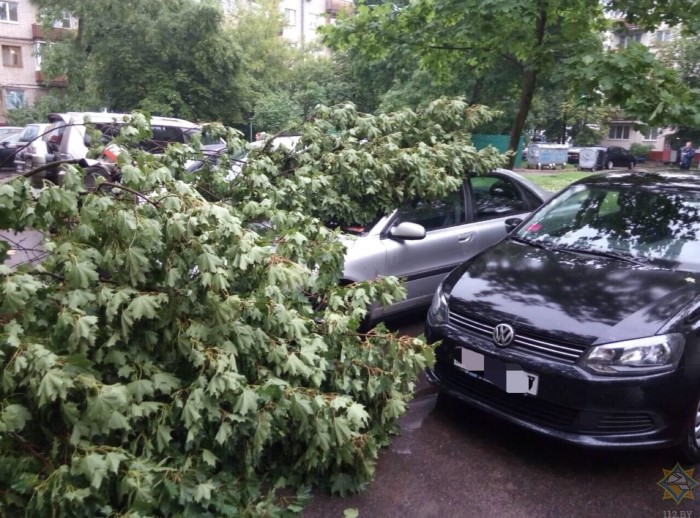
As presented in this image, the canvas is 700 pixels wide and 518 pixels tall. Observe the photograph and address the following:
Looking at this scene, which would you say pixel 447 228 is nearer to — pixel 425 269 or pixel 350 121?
pixel 425 269

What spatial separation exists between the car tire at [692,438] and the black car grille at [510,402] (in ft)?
2.17

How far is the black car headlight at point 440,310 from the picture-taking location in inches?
161

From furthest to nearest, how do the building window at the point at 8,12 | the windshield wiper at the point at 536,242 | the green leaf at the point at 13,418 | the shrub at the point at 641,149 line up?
the shrub at the point at 641,149 < the building window at the point at 8,12 < the windshield wiper at the point at 536,242 < the green leaf at the point at 13,418

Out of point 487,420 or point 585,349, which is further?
point 487,420

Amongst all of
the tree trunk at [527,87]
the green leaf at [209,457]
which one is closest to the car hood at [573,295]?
the green leaf at [209,457]

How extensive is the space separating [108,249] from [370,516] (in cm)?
185

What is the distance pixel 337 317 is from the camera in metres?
3.48

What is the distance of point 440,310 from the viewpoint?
418 cm

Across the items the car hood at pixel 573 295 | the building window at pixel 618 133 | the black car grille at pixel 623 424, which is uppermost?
the building window at pixel 618 133

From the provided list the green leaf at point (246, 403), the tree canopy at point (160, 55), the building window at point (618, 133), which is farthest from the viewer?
the building window at point (618, 133)

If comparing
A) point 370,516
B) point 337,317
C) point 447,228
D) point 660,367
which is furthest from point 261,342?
point 447,228

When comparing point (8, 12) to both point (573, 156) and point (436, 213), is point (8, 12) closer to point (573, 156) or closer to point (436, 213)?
point (573, 156)

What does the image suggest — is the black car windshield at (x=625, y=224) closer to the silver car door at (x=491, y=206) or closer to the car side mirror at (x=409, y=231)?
the car side mirror at (x=409, y=231)

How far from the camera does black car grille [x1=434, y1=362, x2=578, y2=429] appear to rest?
3441mm
